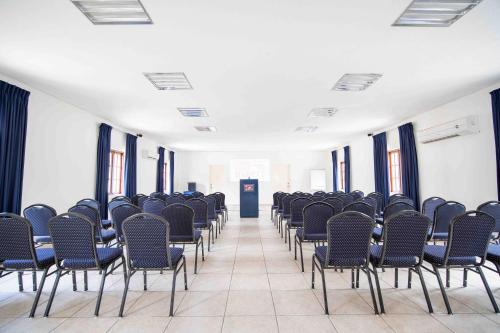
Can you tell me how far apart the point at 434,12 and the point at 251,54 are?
200cm

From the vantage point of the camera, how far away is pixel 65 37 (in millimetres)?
2961

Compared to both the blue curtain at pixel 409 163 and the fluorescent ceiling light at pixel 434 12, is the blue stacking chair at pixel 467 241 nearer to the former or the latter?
the fluorescent ceiling light at pixel 434 12

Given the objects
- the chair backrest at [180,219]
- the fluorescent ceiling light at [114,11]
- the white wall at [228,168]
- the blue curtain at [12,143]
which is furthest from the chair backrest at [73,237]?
the white wall at [228,168]

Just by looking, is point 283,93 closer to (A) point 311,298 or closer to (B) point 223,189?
(A) point 311,298

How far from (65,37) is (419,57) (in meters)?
4.44

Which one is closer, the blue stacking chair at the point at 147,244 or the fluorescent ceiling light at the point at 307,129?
the blue stacking chair at the point at 147,244

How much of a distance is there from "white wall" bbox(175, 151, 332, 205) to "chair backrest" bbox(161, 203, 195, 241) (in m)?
10.4

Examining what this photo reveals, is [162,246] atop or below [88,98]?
below

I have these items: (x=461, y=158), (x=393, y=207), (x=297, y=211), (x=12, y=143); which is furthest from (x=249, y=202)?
(x=12, y=143)

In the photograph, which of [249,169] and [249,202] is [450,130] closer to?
[249,202]

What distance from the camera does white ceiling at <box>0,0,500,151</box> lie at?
101 inches

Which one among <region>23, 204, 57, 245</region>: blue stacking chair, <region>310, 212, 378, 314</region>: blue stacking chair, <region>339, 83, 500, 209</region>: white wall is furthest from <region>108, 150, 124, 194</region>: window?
<region>339, 83, 500, 209</region>: white wall

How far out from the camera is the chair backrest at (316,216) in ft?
11.1

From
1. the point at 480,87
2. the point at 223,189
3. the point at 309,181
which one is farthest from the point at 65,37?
the point at 309,181
